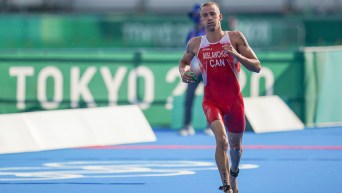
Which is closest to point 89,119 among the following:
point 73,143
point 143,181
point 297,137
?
point 73,143

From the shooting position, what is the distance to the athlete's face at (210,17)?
9.79 m

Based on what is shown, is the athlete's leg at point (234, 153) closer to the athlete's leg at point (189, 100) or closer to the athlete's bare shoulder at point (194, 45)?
the athlete's bare shoulder at point (194, 45)

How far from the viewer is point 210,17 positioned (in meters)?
9.82

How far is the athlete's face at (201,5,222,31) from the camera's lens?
9789mm

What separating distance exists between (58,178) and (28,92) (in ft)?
22.1

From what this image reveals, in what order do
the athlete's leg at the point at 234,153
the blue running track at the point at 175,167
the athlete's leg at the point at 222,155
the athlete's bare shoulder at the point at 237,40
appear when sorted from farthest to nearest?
the blue running track at the point at 175,167
the athlete's leg at the point at 234,153
the athlete's bare shoulder at the point at 237,40
the athlete's leg at the point at 222,155

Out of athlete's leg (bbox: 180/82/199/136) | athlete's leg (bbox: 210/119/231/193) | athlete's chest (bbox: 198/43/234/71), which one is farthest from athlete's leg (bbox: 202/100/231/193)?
athlete's leg (bbox: 180/82/199/136)

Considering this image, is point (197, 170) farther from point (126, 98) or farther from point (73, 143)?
point (126, 98)

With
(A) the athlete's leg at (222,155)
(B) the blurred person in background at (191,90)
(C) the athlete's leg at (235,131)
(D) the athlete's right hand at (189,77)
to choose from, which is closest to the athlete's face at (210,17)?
(D) the athlete's right hand at (189,77)

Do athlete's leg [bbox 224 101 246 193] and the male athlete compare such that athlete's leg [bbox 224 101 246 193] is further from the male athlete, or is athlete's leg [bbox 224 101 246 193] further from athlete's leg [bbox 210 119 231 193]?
athlete's leg [bbox 210 119 231 193]

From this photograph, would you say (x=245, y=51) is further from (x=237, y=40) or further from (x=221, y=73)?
(x=221, y=73)

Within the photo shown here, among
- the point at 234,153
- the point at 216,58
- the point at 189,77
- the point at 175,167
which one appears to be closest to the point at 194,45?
the point at 216,58

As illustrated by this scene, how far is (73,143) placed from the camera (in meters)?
15.6

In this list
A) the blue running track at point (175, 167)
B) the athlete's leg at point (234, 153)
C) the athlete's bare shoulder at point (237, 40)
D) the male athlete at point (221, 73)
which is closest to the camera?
the male athlete at point (221, 73)
